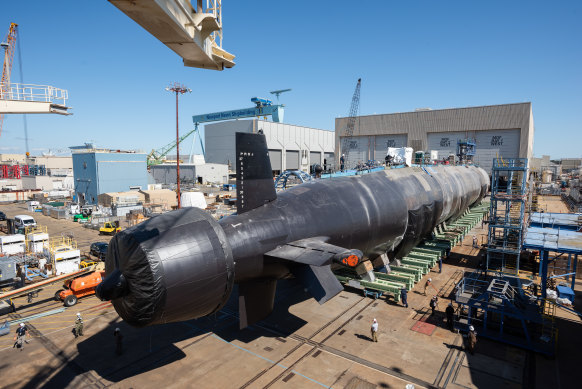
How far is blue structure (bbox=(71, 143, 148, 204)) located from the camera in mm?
61062

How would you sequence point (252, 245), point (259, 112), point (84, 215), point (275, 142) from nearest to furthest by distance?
1. point (252, 245)
2. point (84, 215)
3. point (259, 112)
4. point (275, 142)

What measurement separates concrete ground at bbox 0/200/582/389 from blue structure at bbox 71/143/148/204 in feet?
158

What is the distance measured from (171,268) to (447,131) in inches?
2691

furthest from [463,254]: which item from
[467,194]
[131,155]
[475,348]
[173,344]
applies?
[131,155]

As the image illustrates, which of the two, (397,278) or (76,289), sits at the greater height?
(397,278)

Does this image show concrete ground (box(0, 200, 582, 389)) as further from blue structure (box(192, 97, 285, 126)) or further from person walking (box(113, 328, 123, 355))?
blue structure (box(192, 97, 285, 126))

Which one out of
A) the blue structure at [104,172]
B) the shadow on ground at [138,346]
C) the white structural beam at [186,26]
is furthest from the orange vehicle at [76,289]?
the blue structure at [104,172]

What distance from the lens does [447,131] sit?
6644 cm

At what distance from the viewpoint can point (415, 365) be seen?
1371 centimetres

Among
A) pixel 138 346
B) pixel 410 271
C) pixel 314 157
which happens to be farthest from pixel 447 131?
pixel 138 346

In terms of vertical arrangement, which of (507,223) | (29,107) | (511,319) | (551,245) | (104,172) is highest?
(29,107)

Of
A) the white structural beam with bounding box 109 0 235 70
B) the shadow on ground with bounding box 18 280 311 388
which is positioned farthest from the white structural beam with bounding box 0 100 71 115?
the white structural beam with bounding box 109 0 235 70

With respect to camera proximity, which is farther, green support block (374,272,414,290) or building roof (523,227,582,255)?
green support block (374,272,414,290)

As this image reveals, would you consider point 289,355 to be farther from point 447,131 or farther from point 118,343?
point 447,131
